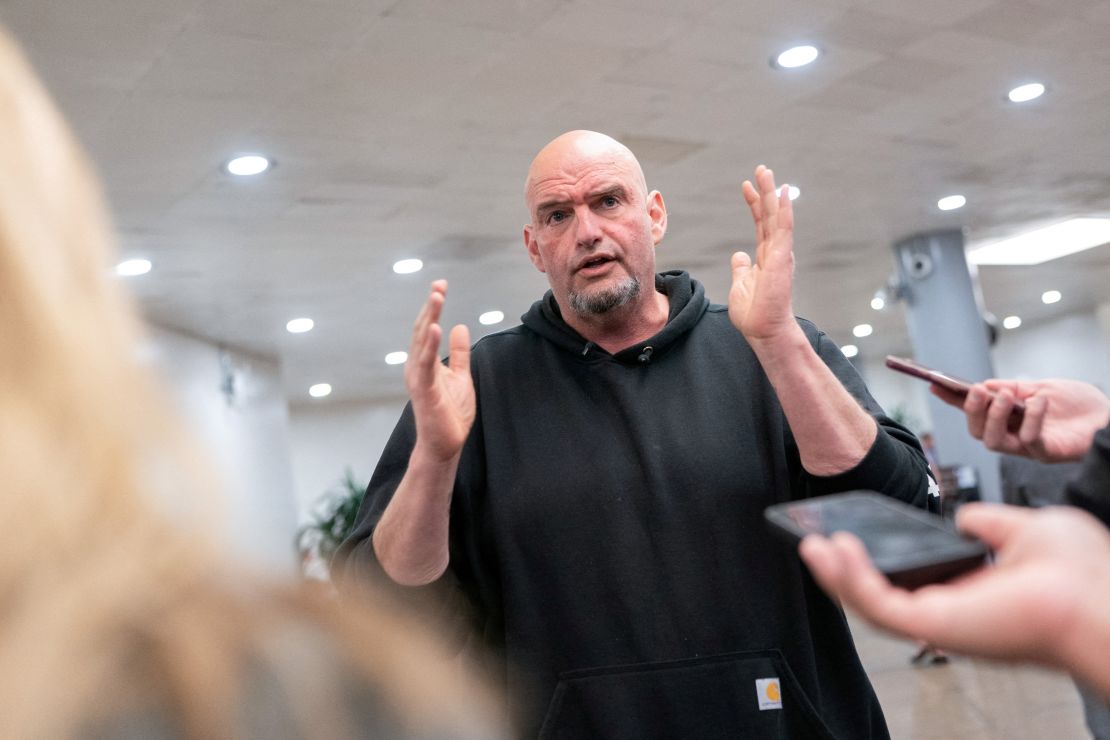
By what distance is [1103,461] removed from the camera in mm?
1169

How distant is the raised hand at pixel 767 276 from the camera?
196 cm

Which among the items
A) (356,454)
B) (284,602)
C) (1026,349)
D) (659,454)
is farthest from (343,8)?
(1026,349)

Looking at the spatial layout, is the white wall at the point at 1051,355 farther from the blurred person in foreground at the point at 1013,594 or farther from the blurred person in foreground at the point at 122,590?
the blurred person in foreground at the point at 122,590

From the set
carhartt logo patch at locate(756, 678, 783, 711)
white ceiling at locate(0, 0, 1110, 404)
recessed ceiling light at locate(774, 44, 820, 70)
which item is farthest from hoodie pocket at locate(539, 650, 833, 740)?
recessed ceiling light at locate(774, 44, 820, 70)

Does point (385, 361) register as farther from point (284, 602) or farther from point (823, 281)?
point (284, 602)

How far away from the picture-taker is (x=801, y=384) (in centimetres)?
192

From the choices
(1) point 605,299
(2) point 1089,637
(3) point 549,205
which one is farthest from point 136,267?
(2) point 1089,637

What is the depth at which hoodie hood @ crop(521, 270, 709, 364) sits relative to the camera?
7.39ft

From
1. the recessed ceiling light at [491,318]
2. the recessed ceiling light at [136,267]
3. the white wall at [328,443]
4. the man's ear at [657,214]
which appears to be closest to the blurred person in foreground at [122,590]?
the man's ear at [657,214]

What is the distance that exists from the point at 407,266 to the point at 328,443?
1070 cm

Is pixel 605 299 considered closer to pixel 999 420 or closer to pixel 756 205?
pixel 756 205

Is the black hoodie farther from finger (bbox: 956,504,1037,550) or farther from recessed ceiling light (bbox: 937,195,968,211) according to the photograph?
recessed ceiling light (bbox: 937,195,968,211)

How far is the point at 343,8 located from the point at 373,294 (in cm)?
623

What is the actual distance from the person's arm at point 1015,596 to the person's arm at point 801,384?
3.19 feet
